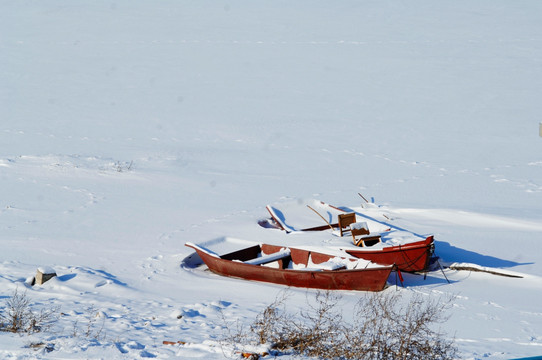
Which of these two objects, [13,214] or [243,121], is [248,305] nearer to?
Result: [13,214]

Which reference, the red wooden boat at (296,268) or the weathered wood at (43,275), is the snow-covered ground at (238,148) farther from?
the red wooden boat at (296,268)

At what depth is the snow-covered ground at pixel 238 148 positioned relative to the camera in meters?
9.73

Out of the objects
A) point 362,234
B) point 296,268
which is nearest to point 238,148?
point 362,234

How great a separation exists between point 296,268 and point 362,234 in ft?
4.17

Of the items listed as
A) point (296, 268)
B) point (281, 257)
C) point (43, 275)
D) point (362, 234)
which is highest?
point (362, 234)

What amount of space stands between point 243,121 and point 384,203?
30.6 feet

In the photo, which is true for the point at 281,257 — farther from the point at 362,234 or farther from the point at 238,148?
the point at 238,148

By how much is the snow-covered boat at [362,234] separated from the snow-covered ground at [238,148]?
468 mm

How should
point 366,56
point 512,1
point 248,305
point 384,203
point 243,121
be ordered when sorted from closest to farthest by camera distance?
point 248,305 → point 384,203 → point 243,121 → point 366,56 → point 512,1

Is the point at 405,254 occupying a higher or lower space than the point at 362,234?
lower

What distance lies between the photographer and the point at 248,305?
9.66 m

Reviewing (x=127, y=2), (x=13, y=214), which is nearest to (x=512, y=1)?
(x=127, y=2)

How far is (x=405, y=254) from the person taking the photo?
11.1 m

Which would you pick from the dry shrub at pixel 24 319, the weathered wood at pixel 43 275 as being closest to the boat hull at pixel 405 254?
the weathered wood at pixel 43 275
